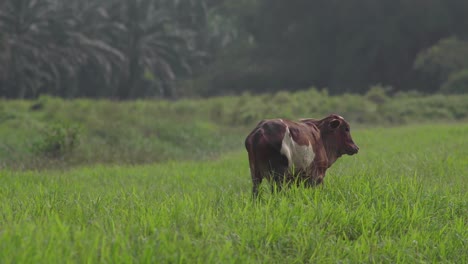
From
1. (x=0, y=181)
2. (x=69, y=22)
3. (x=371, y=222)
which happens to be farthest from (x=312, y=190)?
(x=69, y=22)

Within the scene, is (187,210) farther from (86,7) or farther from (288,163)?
(86,7)

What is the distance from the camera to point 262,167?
5496 millimetres

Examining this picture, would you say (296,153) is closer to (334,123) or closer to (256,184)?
(256,184)

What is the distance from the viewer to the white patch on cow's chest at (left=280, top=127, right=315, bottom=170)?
5456 mm

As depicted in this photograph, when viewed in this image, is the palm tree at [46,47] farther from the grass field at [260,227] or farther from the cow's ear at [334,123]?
the cow's ear at [334,123]

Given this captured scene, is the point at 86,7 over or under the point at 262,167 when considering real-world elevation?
over

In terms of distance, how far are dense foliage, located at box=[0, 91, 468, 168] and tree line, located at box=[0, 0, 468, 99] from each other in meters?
8.27

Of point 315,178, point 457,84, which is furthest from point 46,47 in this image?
point 315,178

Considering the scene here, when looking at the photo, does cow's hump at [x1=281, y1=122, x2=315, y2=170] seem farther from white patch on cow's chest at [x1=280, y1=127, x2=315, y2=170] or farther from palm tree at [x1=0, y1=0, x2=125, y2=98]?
palm tree at [x1=0, y1=0, x2=125, y2=98]

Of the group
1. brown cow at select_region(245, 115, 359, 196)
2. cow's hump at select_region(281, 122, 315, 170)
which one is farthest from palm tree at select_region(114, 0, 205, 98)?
cow's hump at select_region(281, 122, 315, 170)

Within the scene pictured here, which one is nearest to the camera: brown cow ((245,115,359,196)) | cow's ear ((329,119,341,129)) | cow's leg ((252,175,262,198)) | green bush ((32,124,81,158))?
brown cow ((245,115,359,196))

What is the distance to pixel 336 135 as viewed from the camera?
21.6 feet

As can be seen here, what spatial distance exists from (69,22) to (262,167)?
3132 cm

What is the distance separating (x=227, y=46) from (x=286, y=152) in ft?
146
